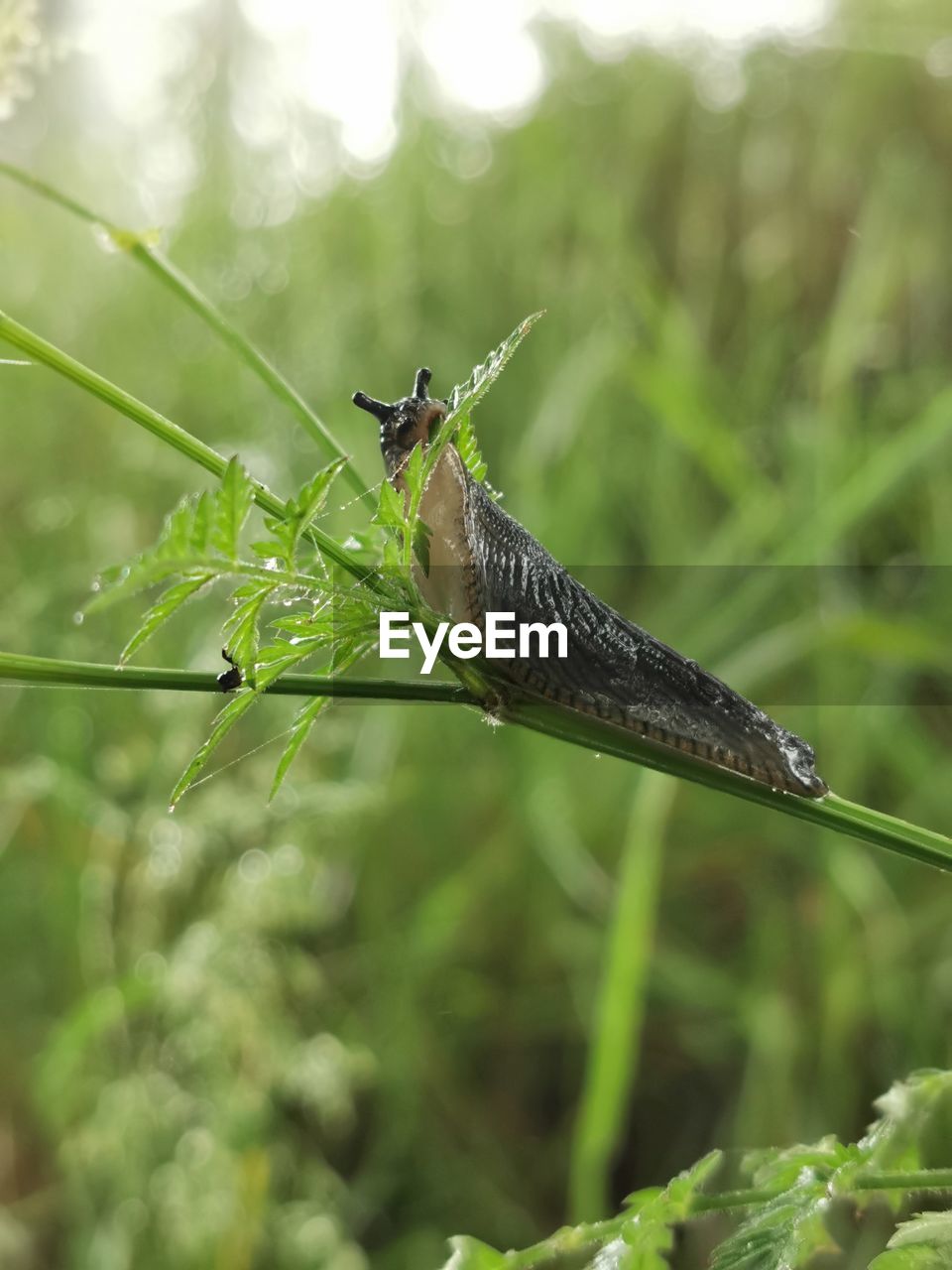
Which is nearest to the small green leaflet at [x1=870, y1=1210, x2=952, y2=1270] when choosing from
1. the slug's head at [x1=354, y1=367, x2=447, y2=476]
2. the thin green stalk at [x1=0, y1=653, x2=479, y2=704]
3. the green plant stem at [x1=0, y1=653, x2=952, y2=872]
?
the green plant stem at [x1=0, y1=653, x2=952, y2=872]

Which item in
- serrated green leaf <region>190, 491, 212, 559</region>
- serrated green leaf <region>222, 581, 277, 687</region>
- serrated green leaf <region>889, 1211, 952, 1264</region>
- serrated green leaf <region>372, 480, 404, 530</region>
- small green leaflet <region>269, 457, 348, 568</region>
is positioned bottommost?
serrated green leaf <region>889, 1211, 952, 1264</region>

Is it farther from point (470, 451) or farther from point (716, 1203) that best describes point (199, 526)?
point (716, 1203)

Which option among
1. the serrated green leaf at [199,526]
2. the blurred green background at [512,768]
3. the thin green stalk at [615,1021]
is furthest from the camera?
the blurred green background at [512,768]

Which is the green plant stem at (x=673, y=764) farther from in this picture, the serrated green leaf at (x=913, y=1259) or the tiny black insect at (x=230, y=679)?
Answer: the serrated green leaf at (x=913, y=1259)

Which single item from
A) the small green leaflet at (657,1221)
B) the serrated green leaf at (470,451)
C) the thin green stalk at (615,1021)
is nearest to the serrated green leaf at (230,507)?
the serrated green leaf at (470,451)

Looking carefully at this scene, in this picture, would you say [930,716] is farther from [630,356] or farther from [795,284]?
[795,284]

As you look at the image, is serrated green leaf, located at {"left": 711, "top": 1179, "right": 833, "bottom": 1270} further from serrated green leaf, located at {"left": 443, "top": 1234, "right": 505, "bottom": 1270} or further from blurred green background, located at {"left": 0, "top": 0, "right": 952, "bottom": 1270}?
blurred green background, located at {"left": 0, "top": 0, "right": 952, "bottom": 1270}

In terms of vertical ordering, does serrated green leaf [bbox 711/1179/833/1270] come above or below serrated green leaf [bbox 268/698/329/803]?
below
